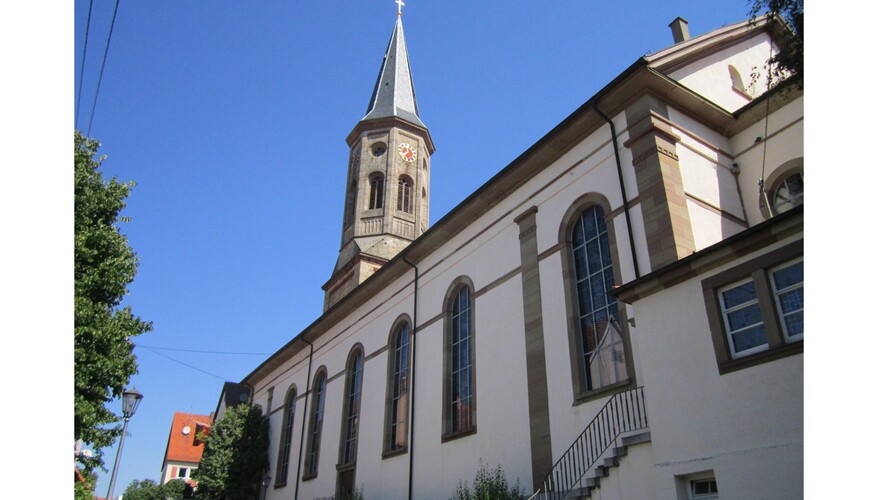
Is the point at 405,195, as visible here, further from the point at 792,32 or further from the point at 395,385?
the point at 792,32

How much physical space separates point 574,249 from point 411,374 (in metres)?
7.67

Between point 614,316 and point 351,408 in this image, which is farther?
point 351,408

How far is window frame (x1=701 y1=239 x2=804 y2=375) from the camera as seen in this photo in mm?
8023

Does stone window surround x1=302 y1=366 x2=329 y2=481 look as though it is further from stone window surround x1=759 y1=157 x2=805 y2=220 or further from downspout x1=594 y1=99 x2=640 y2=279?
stone window surround x1=759 y1=157 x2=805 y2=220

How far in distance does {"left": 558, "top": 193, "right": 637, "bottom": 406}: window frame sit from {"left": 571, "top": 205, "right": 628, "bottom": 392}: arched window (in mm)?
30

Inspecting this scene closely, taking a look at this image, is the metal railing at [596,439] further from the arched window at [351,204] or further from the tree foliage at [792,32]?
the arched window at [351,204]

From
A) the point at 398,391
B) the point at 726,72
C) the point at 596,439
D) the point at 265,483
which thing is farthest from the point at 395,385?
the point at 726,72

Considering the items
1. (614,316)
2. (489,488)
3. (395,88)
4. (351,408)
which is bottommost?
(489,488)

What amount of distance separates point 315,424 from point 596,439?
18.4m

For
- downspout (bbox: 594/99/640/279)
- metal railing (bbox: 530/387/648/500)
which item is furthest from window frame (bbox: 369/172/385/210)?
metal railing (bbox: 530/387/648/500)

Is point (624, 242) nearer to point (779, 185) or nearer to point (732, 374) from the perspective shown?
point (779, 185)

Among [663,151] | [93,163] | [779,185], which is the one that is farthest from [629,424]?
[93,163]

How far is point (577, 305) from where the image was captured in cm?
1420

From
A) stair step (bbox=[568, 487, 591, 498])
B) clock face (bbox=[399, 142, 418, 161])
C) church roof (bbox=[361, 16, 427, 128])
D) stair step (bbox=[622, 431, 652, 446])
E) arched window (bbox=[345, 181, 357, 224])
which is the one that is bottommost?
stair step (bbox=[568, 487, 591, 498])
